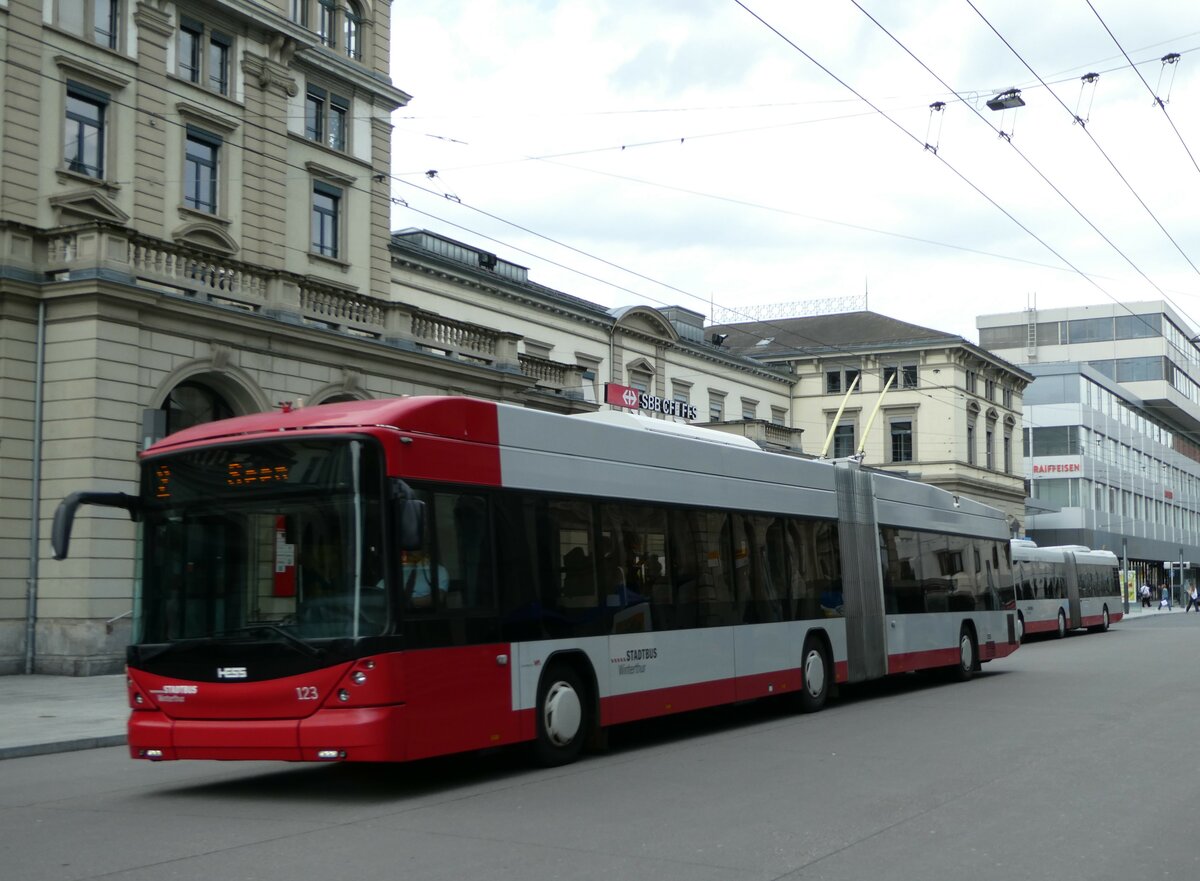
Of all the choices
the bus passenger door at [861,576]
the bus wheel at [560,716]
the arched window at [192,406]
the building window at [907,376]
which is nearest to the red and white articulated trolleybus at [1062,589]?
the bus passenger door at [861,576]

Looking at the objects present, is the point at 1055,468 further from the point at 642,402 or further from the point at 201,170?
the point at 201,170

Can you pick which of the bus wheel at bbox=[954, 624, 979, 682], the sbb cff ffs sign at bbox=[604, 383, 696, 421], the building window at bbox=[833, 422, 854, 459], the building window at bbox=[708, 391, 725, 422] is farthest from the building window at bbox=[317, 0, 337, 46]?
the building window at bbox=[833, 422, 854, 459]

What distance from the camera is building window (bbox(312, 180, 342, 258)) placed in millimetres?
29906

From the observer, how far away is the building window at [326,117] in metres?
29.8

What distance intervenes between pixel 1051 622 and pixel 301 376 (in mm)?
24329

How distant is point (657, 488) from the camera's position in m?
13.7

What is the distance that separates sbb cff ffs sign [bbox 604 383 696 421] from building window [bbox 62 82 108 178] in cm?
1521

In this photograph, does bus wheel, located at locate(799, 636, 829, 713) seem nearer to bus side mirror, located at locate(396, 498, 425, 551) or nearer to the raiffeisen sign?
bus side mirror, located at locate(396, 498, 425, 551)

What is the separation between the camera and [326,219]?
3036cm

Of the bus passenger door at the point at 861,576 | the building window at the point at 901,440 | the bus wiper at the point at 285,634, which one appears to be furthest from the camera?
the building window at the point at 901,440

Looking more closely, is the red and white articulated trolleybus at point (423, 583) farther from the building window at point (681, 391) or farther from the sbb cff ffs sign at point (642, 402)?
the building window at point (681, 391)

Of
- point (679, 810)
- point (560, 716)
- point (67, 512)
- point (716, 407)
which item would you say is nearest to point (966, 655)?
point (560, 716)

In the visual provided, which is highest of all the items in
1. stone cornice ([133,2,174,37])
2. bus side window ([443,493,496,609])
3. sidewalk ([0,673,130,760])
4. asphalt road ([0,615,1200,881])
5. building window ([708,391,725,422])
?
stone cornice ([133,2,174,37])

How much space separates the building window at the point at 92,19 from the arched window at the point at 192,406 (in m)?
6.21
